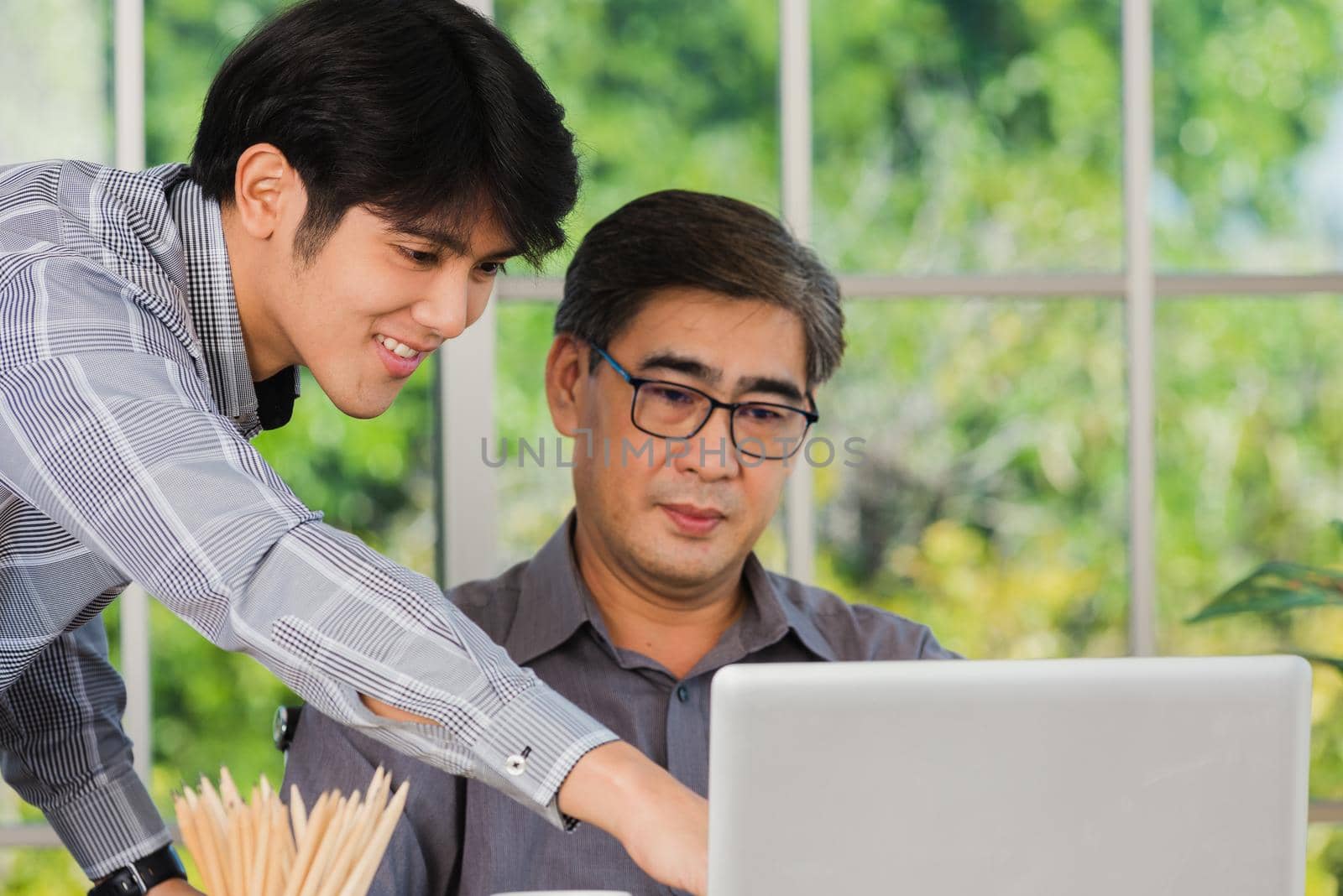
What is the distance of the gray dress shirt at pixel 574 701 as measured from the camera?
1.63 m

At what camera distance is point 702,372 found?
183cm

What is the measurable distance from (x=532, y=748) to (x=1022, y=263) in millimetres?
3815

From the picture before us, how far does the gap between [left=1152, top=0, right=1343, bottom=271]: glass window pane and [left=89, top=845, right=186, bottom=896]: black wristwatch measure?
3.58 meters

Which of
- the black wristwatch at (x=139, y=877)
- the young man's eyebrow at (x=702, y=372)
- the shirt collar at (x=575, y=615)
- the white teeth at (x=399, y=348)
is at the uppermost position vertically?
the white teeth at (x=399, y=348)

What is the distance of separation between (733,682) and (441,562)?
1.62 meters

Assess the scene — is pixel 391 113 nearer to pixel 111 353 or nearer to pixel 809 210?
pixel 111 353

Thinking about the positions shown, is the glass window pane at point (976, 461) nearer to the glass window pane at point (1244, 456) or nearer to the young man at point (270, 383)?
the glass window pane at point (1244, 456)

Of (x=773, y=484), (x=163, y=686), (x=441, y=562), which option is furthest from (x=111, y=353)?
(x=163, y=686)

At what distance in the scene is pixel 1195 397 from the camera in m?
4.19

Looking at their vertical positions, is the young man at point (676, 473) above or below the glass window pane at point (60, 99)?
below

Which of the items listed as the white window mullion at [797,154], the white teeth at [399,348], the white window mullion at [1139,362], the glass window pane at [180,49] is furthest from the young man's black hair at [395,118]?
the glass window pane at [180,49]

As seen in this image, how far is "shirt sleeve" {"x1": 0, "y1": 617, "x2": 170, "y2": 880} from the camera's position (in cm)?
145

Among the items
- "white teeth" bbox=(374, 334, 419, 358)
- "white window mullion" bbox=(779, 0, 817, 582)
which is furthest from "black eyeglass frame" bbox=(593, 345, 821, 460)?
"white teeth" bbox=(374, 334, 419, 358)

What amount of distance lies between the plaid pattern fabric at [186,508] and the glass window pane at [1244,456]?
337 cm
